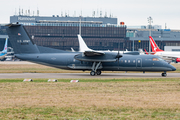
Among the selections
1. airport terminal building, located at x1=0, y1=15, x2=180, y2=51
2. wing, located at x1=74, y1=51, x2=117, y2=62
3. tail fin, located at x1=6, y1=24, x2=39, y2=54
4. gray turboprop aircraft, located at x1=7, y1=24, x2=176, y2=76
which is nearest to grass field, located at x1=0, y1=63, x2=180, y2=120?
wing, located at x1=74, y1=51, x2=117, y2=62

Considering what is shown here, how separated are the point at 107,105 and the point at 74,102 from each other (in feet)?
7.14

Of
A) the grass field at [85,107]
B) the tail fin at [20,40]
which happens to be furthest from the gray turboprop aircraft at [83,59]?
the grass field at [85,107]

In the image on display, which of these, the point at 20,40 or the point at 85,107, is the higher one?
the point at 20,40

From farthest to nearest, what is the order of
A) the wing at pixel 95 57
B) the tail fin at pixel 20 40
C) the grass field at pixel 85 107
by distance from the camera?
the tail fin at pixel 20 40 → the wing at pixel 95 57 → the grass field at pixel 85 107

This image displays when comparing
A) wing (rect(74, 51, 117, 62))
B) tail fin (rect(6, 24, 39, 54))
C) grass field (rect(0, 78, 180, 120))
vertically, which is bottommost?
grass field (rect(0, 78, 180, 120))

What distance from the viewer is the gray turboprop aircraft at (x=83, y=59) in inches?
1428

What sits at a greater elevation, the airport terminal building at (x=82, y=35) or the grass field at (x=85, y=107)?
the airport terminal building at (x=82, y=35)

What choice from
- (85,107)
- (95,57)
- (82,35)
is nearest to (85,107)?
(85,107)

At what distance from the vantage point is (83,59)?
122 ft

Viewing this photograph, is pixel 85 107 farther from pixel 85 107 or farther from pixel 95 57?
pixel 95 57

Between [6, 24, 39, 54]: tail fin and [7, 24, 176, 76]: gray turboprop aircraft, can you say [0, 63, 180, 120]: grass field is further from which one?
[6, 24, 39, 54]: tail fin

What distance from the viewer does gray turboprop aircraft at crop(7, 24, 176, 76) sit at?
3628 centimetres

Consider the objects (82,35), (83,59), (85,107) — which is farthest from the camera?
(82,35)

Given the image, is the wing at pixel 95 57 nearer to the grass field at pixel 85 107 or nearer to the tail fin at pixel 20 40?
the tail fin at pixel 20 40
